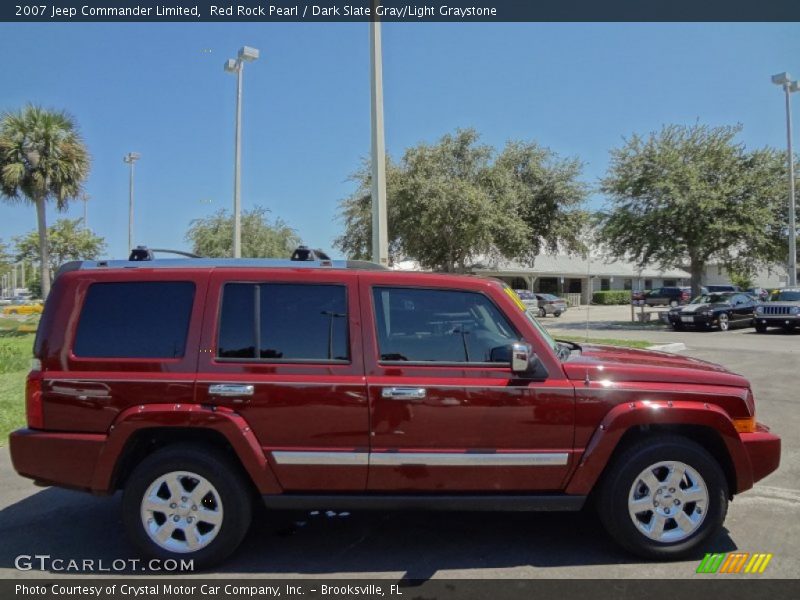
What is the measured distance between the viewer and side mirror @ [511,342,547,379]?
3.67m

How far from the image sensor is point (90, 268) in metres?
4.08

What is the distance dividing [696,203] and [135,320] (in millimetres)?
25488

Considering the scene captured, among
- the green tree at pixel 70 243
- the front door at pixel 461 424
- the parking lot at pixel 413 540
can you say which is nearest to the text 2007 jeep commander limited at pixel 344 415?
the front door at pixel 461 424

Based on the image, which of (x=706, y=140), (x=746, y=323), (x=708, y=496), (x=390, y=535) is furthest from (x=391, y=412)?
(x=706, y=140)

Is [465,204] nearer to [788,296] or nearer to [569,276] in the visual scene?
[788,296]

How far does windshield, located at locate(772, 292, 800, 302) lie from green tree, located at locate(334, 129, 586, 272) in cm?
984

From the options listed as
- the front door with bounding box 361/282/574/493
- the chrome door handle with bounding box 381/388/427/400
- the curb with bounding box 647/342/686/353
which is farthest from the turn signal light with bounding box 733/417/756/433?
the curb with bounding box 647/342/686/353

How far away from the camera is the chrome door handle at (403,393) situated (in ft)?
12.3

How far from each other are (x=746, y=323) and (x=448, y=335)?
1015 inches

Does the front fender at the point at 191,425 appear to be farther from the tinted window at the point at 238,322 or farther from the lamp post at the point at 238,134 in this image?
the lamp post at the point at 238,134

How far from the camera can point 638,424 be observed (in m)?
3.80

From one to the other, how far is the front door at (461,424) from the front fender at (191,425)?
0.73m
